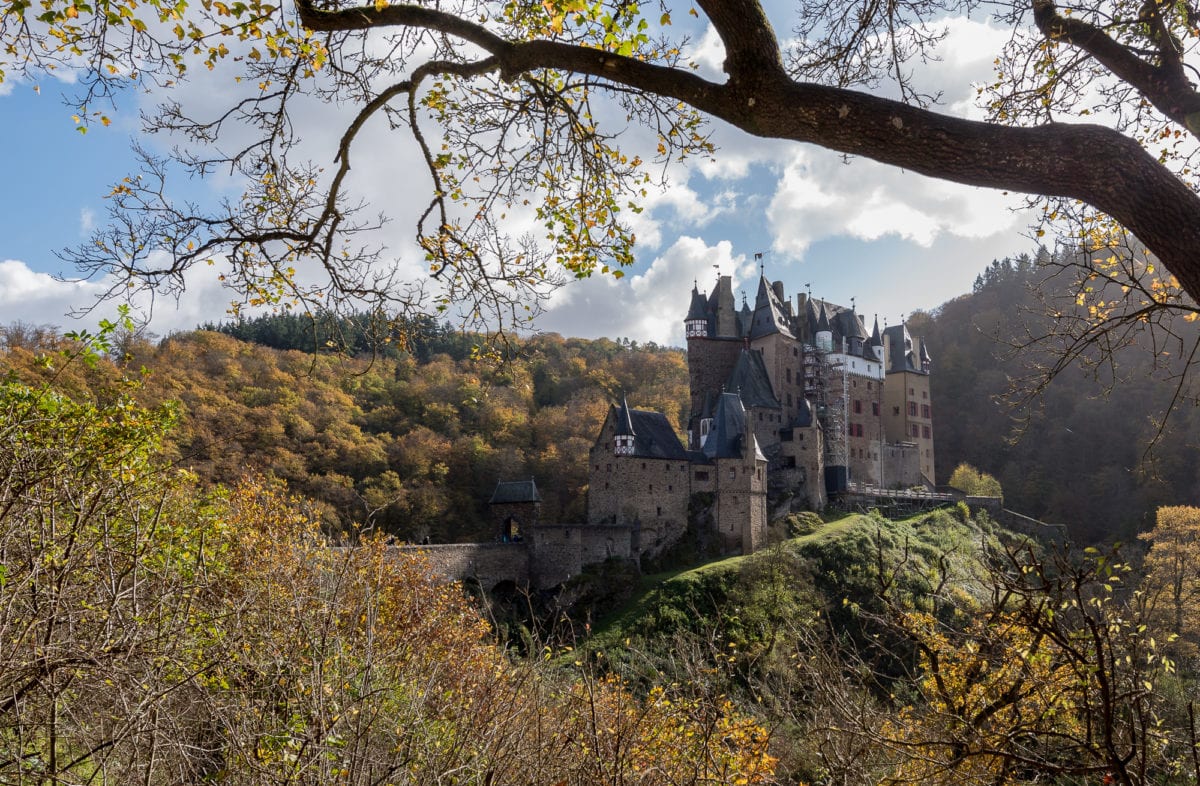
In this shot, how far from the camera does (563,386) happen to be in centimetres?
4966

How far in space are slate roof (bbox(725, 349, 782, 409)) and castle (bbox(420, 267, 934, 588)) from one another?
2.2 inches

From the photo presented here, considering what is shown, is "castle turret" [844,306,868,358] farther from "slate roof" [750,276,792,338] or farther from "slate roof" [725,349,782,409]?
"slate roof" [725,349,782,409]

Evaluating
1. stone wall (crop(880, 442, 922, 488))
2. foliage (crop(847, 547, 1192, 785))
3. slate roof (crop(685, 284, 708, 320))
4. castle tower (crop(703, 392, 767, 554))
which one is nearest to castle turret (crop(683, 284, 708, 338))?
slate roof (crop(685, 284, 708, 320))

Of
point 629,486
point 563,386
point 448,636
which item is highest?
point 563,386

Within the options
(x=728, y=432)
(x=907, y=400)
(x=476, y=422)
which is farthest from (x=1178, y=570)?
(x=476, y=422)

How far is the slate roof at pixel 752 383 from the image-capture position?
3472 cm

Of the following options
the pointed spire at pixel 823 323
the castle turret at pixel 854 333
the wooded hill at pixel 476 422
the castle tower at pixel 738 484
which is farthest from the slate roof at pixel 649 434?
the castle turret at pixel 854 333

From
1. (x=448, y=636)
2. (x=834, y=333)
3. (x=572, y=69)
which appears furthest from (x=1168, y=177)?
(x=834, y=333)

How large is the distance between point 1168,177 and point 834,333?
39106 mm

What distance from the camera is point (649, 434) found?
31000mm

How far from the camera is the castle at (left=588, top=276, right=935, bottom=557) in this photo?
3028 centimetres

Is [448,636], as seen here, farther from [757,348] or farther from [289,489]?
[757,348]

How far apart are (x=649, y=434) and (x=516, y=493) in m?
5.59

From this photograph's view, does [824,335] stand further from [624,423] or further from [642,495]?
[642,495]
